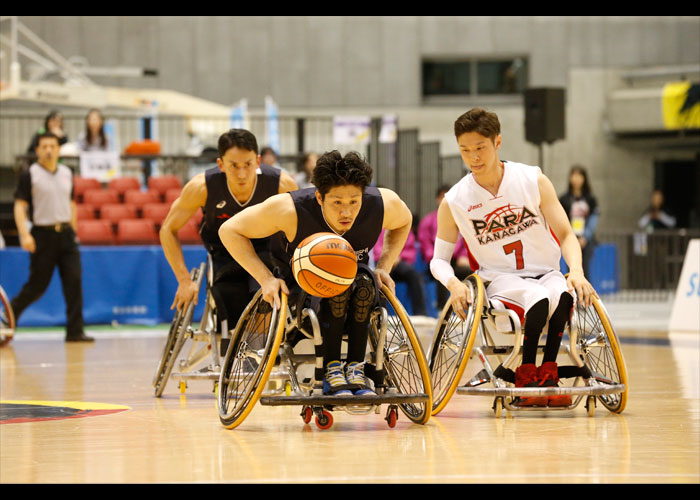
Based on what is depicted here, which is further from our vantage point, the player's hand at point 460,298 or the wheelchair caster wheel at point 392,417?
the player's hand at point 460,298

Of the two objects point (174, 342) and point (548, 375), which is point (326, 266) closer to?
point (548, 375)

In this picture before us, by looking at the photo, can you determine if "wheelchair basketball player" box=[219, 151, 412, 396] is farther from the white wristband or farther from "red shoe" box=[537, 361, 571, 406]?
"red shoe" box=[537, 361, 571, 406]

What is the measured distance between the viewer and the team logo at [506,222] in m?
5.19

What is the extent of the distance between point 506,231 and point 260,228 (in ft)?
3.85

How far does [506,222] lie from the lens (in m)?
5.20

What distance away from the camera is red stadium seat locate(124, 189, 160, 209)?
13.3 meters

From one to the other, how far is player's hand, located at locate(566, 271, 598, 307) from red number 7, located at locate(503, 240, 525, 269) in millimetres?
368

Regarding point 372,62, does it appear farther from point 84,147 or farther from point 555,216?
point 555,216

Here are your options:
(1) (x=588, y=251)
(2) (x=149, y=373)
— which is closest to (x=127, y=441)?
(2) (x=149, y=373)

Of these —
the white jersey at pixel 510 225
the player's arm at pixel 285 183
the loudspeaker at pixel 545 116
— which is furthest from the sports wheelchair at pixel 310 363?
the loudspeaker at pixel 545 116

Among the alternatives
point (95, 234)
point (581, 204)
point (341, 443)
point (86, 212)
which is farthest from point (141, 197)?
point (341, 443)

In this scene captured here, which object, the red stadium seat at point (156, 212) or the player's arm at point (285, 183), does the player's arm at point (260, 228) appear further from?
the red stadium seat at point (156, 212)

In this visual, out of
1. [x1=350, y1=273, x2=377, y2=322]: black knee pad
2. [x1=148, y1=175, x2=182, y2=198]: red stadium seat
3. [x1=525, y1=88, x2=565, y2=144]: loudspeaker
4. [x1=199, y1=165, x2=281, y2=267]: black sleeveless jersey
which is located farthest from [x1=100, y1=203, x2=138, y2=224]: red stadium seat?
[x1=350, y1=273, x2=377, y2=322]: black knee pad

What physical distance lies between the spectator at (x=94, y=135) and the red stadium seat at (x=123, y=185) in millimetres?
431
